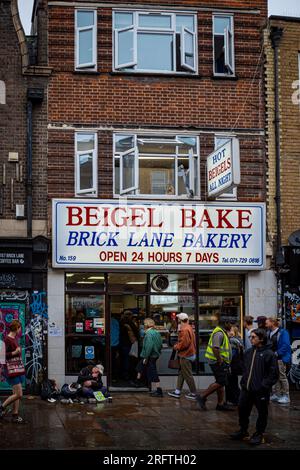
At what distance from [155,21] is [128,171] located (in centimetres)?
374

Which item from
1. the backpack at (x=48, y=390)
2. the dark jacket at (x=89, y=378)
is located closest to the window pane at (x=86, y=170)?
the dark jacket at (x=89, y=378)

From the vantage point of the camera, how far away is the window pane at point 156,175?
17891 millimetres

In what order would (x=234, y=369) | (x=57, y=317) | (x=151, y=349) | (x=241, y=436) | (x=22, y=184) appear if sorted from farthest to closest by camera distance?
(x=22, y=184) → (x=57, y=317) → (x=151, y=349) → (x=234, y=369) → (x=241, y=436)

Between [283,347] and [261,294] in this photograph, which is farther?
[261,294]

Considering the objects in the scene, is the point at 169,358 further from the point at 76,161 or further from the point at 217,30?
the point at 217,30

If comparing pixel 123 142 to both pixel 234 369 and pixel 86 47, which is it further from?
pixel 234 369

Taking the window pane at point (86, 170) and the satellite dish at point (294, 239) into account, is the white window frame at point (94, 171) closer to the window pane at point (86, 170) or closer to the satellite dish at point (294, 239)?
the window pane at point (86, 170)

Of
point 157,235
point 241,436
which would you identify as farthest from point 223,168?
point 241,436

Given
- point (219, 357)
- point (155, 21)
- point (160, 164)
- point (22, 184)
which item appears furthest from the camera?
point (155, 21)

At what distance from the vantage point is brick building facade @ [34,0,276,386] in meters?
17.5

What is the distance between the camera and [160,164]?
18.1 metres

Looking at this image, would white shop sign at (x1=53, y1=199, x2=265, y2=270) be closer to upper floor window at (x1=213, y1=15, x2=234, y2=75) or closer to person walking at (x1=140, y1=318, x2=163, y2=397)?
person walking at (x1=140, y1=318, x2=163, y2=397)

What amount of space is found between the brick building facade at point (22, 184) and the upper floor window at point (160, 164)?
1.84 m

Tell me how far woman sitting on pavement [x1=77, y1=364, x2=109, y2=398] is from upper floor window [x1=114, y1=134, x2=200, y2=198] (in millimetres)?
4319
